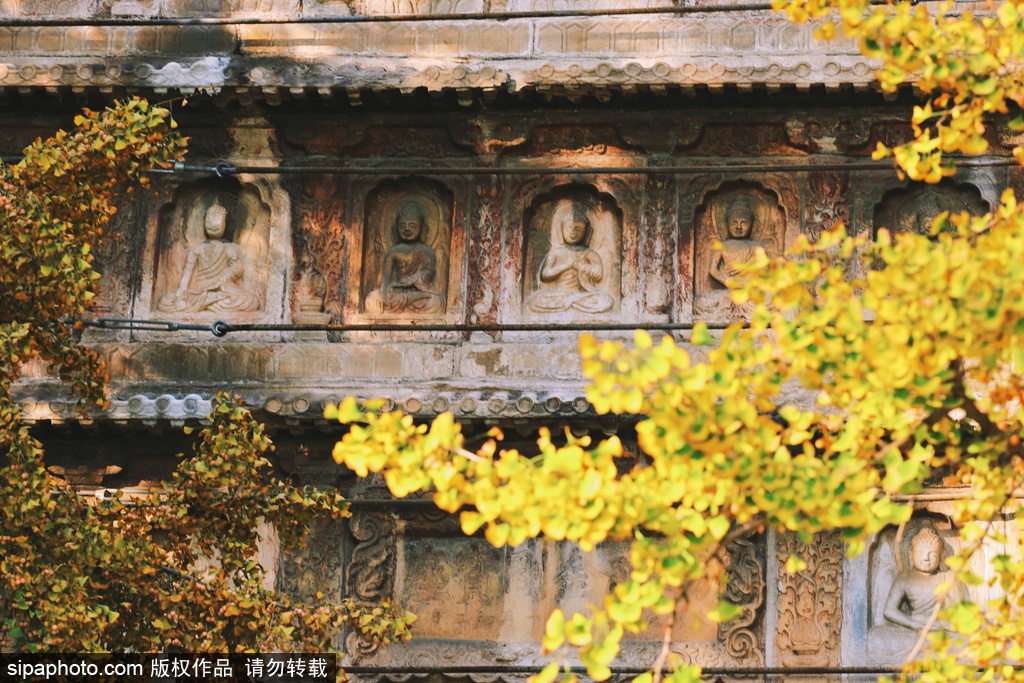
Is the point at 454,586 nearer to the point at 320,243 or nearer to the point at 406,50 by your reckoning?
the point at 320,243

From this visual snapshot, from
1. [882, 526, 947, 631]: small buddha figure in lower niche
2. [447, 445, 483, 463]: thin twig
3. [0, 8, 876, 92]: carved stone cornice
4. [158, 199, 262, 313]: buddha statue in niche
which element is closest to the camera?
[447, 445, 483, 463]: thin twig

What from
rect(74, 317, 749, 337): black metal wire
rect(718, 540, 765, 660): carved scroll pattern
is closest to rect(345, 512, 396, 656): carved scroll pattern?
rect(74, 317, 749, 337): black metal wire

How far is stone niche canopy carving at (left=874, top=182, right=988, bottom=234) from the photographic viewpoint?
38.8ft

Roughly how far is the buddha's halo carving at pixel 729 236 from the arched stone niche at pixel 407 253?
6.59ft

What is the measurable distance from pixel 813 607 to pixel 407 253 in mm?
4346

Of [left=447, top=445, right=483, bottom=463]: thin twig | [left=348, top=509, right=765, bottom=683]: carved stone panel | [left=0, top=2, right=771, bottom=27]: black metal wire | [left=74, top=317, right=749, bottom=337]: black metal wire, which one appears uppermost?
[left=0, top=2, right=771, bottom=27]: black metal wire

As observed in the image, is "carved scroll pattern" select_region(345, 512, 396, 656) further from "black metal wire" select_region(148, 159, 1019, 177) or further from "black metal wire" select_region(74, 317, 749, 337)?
"black metal wire" select_region(148, 159, 1019, 177)

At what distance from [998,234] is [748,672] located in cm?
596

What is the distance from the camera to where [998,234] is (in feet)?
18.2

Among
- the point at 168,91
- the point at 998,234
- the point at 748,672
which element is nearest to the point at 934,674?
the point at 998,234

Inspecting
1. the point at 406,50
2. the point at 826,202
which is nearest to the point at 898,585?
the point at 826,202

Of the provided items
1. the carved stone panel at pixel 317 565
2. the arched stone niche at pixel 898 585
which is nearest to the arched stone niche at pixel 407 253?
the carved stone panel at pixel 317 565

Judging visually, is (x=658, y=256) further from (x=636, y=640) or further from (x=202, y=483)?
(x=202, y=483)

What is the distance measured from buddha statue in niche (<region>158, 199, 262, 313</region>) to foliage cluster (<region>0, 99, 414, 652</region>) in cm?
325
